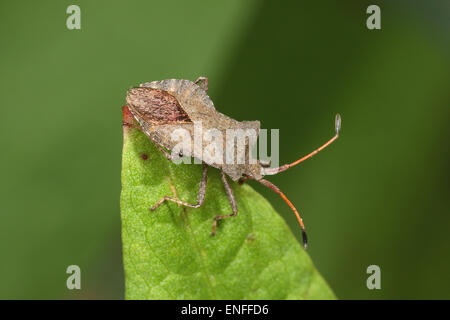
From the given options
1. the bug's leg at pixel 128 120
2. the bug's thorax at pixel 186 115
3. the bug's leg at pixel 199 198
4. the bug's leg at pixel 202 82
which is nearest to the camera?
the bug's leg at pixel 199 198

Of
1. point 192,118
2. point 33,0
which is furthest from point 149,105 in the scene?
point 33,0

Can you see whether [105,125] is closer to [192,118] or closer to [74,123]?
[74,123]

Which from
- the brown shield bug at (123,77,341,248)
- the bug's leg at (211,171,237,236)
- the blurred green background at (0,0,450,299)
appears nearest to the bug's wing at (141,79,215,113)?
the brown shield bug at (123,77,341,248)

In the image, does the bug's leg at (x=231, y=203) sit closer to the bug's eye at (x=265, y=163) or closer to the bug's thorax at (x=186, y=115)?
the bug's thorax at (x=186, y=115)

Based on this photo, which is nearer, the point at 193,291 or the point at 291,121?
the point at 193,291

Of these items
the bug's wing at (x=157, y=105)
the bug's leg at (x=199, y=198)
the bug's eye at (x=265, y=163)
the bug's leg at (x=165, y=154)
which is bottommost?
the bug's leg at (x=199, y=198)

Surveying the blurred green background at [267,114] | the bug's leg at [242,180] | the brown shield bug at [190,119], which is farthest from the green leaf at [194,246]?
the blurred green background at [267,114]

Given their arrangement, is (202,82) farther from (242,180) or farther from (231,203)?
(231,203)
